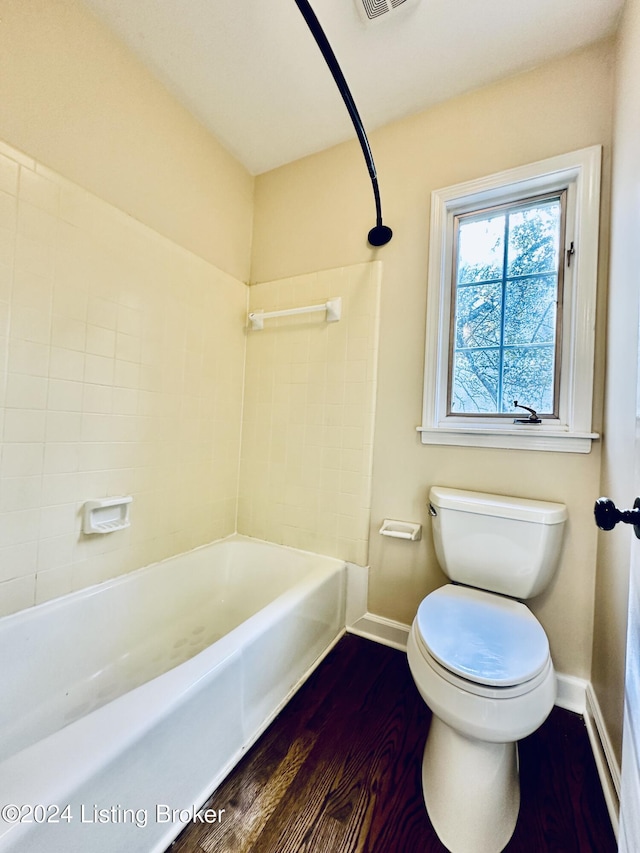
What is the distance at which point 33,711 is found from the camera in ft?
A: 3.52

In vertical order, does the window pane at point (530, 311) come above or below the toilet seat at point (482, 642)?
above

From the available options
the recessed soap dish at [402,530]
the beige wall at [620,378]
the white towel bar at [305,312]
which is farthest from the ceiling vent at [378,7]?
the recessed soap dish at [402,530]

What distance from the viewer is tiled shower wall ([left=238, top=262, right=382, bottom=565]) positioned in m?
1.68

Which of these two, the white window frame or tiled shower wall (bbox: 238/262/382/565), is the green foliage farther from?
tiled shower wall (bbox: 238/262/382/565)

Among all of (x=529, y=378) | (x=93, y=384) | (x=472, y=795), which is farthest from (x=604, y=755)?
(x=93, y=384)

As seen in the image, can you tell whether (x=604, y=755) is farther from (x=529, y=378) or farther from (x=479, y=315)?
(x=479, y=315)

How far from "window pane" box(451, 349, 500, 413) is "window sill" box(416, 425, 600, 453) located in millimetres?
116

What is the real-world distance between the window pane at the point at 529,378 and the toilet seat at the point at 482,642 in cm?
76

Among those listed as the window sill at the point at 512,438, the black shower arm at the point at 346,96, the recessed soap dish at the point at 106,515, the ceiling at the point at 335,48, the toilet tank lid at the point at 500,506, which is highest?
the ceiling at the point at 335,48

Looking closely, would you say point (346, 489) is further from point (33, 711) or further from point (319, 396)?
point (33, 711)

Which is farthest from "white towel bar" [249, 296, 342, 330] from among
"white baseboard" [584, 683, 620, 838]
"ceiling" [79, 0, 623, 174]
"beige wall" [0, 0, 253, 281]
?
"white baseboard" [584, 683, 620, 838]

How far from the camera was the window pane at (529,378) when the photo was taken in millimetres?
1377

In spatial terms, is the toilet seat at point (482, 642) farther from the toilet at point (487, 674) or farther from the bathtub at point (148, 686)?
the bathtub at point (148, 686)

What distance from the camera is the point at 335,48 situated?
1352 mm
